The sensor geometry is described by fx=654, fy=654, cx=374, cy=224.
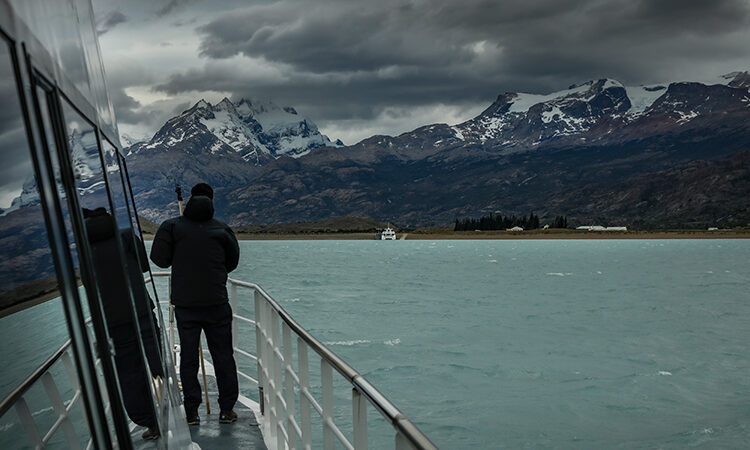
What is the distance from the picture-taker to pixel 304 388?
3467mm

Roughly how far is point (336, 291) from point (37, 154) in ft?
150

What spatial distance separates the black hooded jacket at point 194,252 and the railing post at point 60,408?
3.81 metres

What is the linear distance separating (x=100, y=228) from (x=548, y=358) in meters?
22.4

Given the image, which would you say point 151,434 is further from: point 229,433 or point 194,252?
point 229,433

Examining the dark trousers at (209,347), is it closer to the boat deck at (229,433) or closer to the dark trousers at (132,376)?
the boat deck at (229,433)

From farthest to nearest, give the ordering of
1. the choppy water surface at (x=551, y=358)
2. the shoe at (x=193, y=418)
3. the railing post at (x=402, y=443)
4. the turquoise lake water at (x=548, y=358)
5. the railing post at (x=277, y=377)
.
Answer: the choppy water surface at (x=551, y=358), the turquoise lake water at (x=548, y=358), the shoe at (x=193, y=418), the railing post at (x=277, y=377), the railing post at (x=402, y=443)

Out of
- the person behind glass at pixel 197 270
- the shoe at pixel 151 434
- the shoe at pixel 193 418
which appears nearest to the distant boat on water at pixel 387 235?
the shoe at pixel 193 418

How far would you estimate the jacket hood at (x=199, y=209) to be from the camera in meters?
5.07

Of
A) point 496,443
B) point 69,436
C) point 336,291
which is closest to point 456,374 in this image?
point 496,443

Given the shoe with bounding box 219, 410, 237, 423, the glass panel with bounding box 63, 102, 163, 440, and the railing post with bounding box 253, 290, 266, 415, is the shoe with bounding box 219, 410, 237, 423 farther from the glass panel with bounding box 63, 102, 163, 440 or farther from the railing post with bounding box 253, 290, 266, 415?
the glass panel with bounding box 63, 102, 163, 440

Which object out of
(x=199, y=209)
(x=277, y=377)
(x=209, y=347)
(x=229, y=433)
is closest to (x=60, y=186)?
(x=199, y=209)

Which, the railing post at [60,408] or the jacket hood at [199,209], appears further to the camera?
the jacket hood at [199,209]

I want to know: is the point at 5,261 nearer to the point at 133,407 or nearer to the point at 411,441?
the point at 411,441

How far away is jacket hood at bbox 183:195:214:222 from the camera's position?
5.07m
